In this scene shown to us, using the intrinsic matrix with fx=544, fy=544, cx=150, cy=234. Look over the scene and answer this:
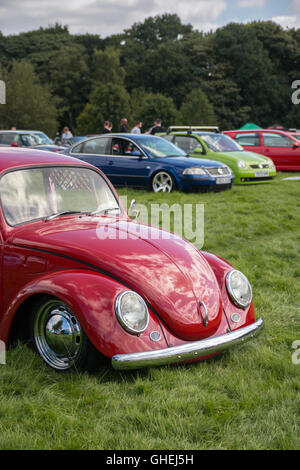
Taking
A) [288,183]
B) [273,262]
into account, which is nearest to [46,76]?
[288,183]

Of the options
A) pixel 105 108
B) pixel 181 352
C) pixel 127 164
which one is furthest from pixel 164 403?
pixel 105 108

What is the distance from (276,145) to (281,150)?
35 centimetres

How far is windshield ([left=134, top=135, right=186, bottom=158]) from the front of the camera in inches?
528

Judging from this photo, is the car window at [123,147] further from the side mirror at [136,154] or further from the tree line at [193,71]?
the tree line at [193,71]

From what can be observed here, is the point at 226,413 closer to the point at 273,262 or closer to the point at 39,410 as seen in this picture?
the point at 39,410

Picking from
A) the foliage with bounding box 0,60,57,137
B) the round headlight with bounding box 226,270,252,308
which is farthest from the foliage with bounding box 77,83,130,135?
the round headlight with bounding box 226,270,252,308

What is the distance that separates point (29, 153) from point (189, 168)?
8347 millimetres

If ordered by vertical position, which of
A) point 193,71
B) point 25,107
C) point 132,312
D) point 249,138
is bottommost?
point 132,312

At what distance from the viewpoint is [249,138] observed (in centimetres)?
1923

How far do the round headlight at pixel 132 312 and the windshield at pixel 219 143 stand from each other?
12527mm

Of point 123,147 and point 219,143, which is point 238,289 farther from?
point 219,143

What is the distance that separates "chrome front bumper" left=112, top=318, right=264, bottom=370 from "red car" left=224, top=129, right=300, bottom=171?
1514cm

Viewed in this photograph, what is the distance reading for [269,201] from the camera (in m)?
11.9

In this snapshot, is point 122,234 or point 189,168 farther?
point 189,168
